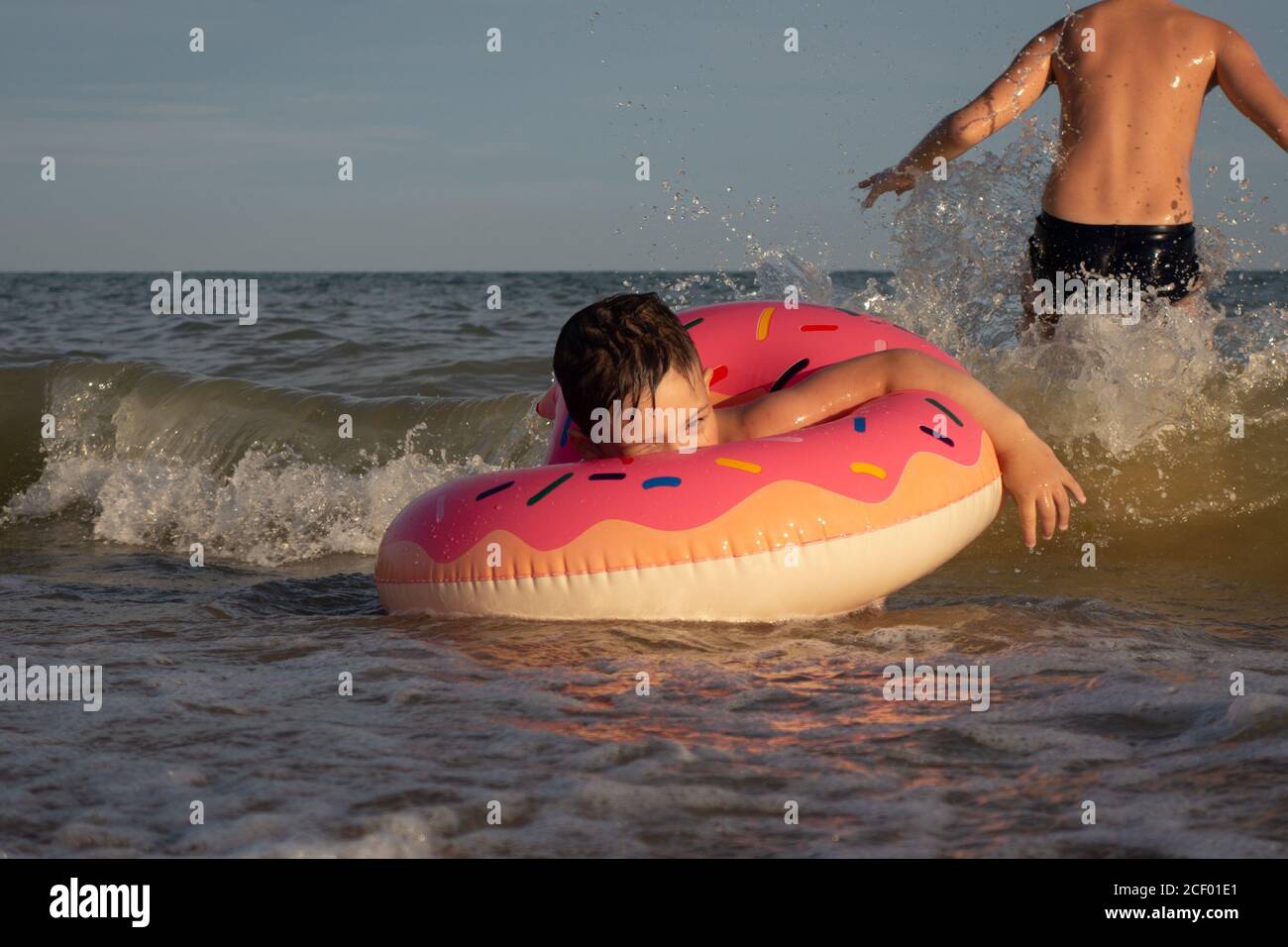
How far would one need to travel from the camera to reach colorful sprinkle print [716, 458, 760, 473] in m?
3.59

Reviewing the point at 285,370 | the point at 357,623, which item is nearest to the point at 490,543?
the point at 357,623

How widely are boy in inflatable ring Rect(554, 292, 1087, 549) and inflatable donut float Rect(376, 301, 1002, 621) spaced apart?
9cm

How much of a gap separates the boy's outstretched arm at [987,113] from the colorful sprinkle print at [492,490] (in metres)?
2.32

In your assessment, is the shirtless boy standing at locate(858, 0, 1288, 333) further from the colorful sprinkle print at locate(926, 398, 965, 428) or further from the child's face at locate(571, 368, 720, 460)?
the child's face at locate(571, 368, 720, 460)

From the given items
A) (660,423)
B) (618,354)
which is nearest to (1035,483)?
(660,423)

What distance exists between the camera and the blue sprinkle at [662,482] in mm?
3555

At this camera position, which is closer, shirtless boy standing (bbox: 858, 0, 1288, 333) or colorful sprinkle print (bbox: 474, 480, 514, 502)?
colorful sprinkle print (bbox: 474, 480, 514, 502)

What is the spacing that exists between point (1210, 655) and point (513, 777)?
1868 millimetres

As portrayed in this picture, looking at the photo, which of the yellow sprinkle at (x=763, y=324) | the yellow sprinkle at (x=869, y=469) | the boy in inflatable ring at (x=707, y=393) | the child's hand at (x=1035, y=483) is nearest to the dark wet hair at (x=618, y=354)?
the boy in inflatable ring at (x=707, y=393)

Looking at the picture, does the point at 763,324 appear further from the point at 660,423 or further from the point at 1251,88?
the point at 1251,88

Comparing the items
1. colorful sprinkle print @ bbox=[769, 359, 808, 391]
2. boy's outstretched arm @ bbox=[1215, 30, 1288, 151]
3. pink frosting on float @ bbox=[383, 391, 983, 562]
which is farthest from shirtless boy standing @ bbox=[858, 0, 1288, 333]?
pink frosting on float @ bbox=[383, 391, 983, 562]

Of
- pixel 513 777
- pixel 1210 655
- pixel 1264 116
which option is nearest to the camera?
pixel 513 777

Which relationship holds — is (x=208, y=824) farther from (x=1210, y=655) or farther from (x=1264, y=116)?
(x=1264, y=116)

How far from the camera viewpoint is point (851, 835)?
225 cm
